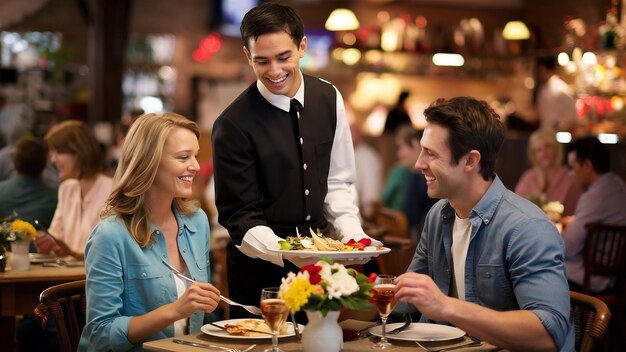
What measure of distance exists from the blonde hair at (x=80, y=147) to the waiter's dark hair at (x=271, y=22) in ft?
7.81

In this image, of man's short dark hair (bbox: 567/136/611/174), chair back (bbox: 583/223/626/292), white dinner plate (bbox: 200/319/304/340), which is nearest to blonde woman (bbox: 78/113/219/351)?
white dinner plate (bbox: 200/319/304/340)

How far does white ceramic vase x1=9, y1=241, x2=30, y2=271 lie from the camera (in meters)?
4.46

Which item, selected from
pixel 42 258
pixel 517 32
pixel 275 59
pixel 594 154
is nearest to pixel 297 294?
pixel 275 59

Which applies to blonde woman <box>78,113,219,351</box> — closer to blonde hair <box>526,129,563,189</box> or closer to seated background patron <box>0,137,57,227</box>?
seated background patron <box>0,137,57,227</box>

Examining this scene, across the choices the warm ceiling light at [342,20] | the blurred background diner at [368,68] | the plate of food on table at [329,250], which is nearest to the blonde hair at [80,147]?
the blurred background diner at [368,68]

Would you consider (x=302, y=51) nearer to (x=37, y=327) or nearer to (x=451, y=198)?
(x=451, y=198)

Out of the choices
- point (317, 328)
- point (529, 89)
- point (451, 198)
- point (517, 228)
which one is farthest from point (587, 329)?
point (529, 89)

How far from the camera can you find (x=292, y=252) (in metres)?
2.81

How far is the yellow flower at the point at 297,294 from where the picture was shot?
2.38 metres

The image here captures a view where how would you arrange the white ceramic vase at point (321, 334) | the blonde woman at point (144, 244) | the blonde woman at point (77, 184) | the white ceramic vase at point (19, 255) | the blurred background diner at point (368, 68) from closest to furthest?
1. the white ceramic vase at point (321, 334)
2. the blonde woman at point (144, 244)
3. the white ceramic vase at point (19, 255)
4. the blonde woman at point (77, 184)
5. the blurred background diner at point (368, 68)

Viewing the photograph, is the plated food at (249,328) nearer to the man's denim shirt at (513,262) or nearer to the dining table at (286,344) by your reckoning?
the dining table at (286,344)

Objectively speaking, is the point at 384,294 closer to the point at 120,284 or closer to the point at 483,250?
the point at 483,250

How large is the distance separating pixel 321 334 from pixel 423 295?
289 mm

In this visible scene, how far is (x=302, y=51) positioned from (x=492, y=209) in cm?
98
